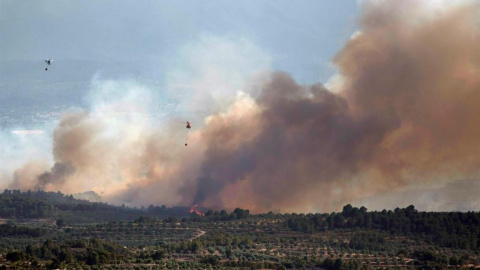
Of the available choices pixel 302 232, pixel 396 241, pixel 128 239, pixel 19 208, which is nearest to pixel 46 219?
pixel 19 208

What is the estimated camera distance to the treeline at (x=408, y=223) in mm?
110938

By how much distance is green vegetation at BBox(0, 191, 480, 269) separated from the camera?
308 feet

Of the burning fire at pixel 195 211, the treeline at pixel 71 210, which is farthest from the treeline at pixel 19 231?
the burning fire at pixel 195 211

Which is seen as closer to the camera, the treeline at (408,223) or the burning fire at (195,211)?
the treeline at (408,223)

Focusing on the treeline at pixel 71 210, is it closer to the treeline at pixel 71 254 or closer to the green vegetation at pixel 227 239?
the green vegetation at pixel 227 239

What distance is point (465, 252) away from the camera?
10569 cm

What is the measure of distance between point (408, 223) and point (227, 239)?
2006cm

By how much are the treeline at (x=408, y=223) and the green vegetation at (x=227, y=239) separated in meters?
0.11

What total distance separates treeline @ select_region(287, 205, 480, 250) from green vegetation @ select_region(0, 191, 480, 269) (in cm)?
11

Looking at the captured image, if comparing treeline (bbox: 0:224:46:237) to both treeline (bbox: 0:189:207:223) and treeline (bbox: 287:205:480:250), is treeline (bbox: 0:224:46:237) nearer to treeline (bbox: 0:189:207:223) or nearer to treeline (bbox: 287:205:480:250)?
treeline (bbox: 0:189:207:223)

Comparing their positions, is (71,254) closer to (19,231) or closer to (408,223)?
(19,231)

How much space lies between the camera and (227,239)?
106688 mm

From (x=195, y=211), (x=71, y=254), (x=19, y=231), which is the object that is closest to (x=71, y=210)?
(x=195, y=211)

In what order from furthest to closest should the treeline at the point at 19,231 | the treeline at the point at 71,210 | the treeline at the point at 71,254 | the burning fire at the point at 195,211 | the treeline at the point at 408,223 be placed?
1. the treeline at the point at 71,210
2. the burning fire at the point at 195,211
3. the treeline at the point at 19,231
4. the treeline at the point at 408,223
5. the treeline at the point at 71,254
